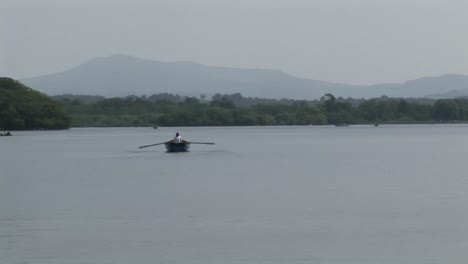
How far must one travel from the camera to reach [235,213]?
31.2 meters

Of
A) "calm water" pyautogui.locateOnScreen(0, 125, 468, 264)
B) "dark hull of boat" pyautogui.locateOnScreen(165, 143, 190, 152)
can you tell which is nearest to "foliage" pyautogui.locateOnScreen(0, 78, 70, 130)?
"dark hull of boat" pyautogui.locateOnScreen(165, 143, 190, 152)

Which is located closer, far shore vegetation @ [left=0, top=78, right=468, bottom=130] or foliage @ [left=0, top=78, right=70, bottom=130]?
foliage @ [left=0, top=78, right=70, bottom=130]

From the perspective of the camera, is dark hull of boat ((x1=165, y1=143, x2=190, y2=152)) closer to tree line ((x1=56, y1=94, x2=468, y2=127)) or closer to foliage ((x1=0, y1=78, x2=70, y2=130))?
foliage ((x1=0, y1=78, x2=70, y2=130))

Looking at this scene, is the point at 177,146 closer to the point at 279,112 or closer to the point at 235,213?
the point at 235,213

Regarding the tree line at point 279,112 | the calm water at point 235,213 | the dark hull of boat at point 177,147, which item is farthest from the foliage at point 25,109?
the calm water at point 235,213

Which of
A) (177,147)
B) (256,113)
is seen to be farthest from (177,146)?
(256,113)

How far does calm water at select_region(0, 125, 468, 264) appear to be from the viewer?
2358 centimetres

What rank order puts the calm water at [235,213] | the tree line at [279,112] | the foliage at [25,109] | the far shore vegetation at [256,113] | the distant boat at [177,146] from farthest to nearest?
the tree line at [279,112], the far shore vegetation at [256,113], the foliage at [25,109], the distant boat at [177,146], the calm water at [235,213]

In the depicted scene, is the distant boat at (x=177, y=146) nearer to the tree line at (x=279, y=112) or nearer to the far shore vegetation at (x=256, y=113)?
the far shore vegetation at (x=256, y=113)

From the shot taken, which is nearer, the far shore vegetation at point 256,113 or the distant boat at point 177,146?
the distant boat at point 177,146

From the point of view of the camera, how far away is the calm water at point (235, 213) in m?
23.6

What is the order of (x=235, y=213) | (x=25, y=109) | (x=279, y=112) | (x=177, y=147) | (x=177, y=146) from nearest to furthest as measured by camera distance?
(x=235, y=213), (x=177, y=146), (x=177, y=147), (x=25, y=109), (x=279, y=112)

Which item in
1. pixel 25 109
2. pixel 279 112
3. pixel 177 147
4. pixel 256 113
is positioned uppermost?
pixel 25 109

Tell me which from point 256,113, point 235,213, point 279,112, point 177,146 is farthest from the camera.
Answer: point 279,112
